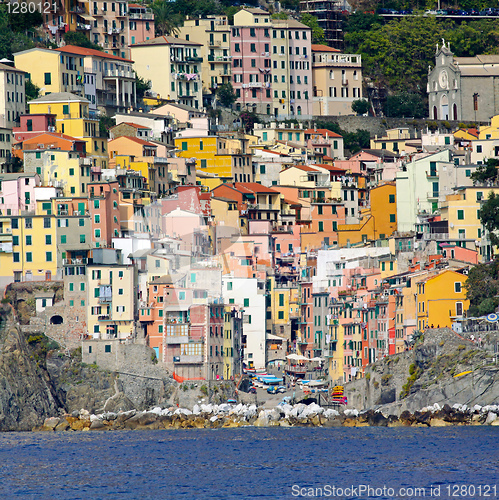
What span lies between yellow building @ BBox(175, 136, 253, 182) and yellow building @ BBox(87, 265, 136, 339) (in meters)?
26.5

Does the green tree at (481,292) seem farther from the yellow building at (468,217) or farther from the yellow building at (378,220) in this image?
the yellow building at (378,220)

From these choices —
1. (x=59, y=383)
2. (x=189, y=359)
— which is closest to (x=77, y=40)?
(x=59, y=383)

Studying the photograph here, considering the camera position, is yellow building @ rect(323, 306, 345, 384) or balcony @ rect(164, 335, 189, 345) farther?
yellow building @ rect(323, 306, 345, 384)

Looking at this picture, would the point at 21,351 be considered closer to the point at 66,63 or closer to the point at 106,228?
the point at 106,228

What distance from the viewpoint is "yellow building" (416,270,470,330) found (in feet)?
311

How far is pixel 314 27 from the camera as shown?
504 ft

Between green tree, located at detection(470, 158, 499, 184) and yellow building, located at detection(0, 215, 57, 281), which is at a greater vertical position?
green tree, located at detection(470, 158, 499, 184)

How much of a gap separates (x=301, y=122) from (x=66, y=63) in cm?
2591

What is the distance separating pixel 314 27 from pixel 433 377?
2731 inches

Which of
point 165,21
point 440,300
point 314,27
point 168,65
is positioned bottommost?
point 440,300

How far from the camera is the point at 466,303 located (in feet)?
313

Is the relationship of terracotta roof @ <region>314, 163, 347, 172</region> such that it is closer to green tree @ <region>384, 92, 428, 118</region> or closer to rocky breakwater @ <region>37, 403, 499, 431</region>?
green tree @ <region>384, 92, 428, 118</region>

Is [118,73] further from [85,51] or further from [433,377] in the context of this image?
[433,377]

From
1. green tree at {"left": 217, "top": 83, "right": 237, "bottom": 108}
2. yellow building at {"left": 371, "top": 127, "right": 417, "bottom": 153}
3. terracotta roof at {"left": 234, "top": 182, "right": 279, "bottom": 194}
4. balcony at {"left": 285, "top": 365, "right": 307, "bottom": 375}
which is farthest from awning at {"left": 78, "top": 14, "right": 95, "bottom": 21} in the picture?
balcony at {"left": 285, "top": 365, "right": 307, "bottom": 375}
